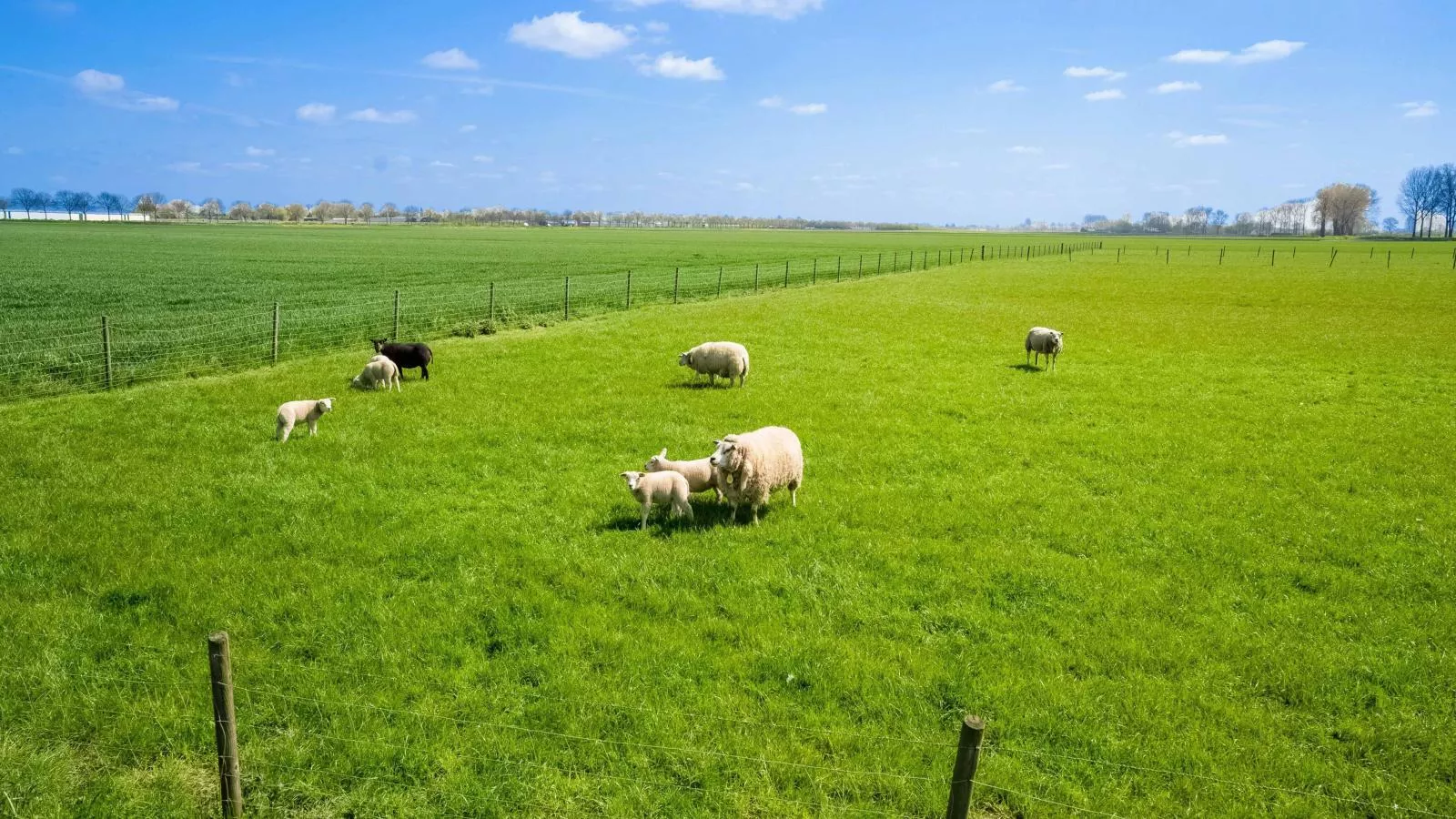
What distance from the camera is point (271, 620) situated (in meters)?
7.73

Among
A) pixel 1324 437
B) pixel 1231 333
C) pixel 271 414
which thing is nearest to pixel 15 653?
pixel 271 414

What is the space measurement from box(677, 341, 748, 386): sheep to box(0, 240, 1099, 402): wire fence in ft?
34.1

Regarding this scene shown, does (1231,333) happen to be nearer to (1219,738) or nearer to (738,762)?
(1219,738)

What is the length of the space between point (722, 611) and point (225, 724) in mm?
4429

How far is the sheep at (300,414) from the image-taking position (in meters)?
13.7

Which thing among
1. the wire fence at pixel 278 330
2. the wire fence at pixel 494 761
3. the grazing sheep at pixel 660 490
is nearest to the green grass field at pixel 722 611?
the wire fence at pixel 494 761

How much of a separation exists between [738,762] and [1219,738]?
3.81 m

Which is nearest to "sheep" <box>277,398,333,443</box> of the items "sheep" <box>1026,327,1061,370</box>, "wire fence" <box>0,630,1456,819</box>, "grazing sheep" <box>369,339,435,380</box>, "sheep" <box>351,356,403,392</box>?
"sheep" <box>351,356,403,392</box>

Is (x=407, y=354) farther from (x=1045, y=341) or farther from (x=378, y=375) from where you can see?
(x=1045, y=341)

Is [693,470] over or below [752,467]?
below

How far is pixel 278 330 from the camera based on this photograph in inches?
1000

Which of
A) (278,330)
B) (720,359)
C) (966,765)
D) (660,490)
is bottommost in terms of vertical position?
(660,490)

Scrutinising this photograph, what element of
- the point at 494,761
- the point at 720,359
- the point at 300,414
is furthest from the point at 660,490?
the point at 720,359

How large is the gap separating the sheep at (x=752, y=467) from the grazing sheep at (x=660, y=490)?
0.53m
